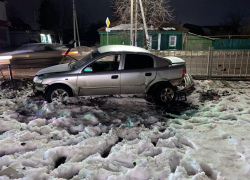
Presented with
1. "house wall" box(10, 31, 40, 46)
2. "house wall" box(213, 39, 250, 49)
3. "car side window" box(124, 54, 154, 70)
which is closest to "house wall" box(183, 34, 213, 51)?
"house wall" box(213, 39, 250, 49)

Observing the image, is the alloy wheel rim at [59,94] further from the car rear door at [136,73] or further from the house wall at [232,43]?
the house wall at [232,43]

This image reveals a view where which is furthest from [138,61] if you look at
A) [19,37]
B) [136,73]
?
[19,37]

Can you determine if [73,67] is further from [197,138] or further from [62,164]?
[197,138]

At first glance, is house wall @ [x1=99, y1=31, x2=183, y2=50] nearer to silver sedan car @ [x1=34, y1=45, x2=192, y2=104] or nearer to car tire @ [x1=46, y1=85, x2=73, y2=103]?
silver sedan car @ [x1=34, y1=45, x2=192, y2=104]

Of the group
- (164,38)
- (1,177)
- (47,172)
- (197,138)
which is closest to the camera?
(1,177)

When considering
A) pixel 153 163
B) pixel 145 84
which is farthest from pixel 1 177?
pixel 145 84

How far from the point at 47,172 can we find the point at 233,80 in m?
8.70

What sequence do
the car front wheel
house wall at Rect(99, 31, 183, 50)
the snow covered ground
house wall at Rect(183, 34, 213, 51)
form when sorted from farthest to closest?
house wall at Rect(183, 34, 213, 51), house wall at Rect(99, 31, 183, 50), the car front wheel, the snow covered ground

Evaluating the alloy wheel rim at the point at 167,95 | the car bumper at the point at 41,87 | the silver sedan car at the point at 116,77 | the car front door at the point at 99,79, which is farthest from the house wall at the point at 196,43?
the car bumper at the point at 41,87

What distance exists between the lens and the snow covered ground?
3111 millimetres

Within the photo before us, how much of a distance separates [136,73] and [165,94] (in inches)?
43.5

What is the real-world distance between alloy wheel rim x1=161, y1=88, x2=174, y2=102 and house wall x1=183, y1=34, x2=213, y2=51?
74.8 ft

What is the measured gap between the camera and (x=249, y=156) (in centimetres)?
352

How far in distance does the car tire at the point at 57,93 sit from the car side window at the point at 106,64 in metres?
0.80
